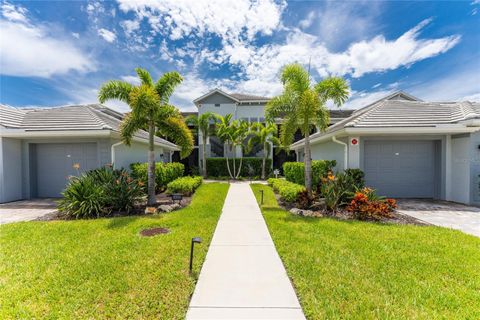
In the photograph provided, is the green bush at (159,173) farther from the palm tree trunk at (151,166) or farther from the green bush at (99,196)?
the green bush at (99,196)

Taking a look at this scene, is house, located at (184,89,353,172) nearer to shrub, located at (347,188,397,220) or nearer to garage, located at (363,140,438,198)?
garage, located at (363,140,438,198)

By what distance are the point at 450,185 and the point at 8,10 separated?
19.1 m

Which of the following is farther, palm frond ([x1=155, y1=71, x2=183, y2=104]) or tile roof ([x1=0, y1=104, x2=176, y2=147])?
tile roof ([x1=0, y1=104, x2=176, y2=147])

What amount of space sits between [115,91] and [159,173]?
4.86 metres

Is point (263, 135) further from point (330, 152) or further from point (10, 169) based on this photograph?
point (10, 169)

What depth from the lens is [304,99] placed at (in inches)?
306

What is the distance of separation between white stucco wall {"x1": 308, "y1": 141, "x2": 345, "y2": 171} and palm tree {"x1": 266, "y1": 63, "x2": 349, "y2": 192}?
2794 millimetres

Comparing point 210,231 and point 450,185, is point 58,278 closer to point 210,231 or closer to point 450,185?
point 210,231

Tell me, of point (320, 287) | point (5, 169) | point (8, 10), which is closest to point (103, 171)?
point (5, 169)

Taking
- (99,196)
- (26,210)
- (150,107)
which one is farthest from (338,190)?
(26,210)

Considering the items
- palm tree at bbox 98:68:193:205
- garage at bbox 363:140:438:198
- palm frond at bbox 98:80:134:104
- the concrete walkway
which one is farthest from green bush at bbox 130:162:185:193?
garage at bbox 363:140:438:198

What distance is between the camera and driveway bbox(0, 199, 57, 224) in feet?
23.6

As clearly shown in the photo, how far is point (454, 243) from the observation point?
4.91 metres

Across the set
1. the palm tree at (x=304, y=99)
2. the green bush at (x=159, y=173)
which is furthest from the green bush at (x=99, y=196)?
the palm tree at (x=304, y=99)
